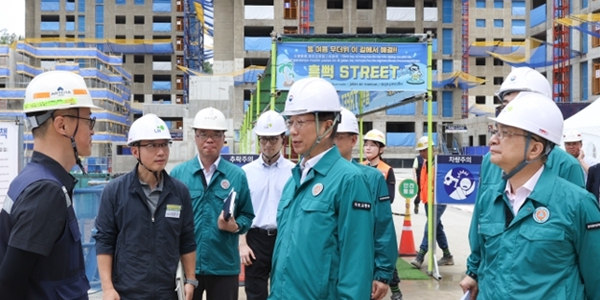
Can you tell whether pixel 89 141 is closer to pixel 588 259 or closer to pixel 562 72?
pixel 588 259

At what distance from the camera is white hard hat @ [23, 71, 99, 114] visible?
3.25 metres

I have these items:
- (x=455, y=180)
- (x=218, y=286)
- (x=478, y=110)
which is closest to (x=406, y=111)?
(x=478, y=110)

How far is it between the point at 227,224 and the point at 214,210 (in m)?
0.28

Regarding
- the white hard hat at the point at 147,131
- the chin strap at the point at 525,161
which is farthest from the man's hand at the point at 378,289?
the white hard hat at the point at 147,131

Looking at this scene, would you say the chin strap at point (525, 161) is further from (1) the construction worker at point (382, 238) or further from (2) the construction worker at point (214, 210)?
(2) the construction worker at point (214, 210)

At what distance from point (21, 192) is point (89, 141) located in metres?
0.58

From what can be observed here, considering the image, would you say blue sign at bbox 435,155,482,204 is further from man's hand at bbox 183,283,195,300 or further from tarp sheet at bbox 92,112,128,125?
tarp sheet at bbox 92,112,128,125

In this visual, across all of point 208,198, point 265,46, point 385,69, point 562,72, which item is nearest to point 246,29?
point 265,46

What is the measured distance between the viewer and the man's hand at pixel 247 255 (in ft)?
19.9

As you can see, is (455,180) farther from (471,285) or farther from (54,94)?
(54,94)

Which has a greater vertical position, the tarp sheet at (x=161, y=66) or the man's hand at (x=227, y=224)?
the tarp sheet at (x=161, y=66)

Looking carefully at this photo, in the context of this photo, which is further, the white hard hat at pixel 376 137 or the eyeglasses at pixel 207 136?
the white hard hat at pixel 376 137

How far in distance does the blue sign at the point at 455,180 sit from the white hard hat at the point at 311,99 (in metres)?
6.04

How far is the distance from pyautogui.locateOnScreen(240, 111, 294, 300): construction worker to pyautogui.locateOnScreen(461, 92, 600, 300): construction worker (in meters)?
2.99
